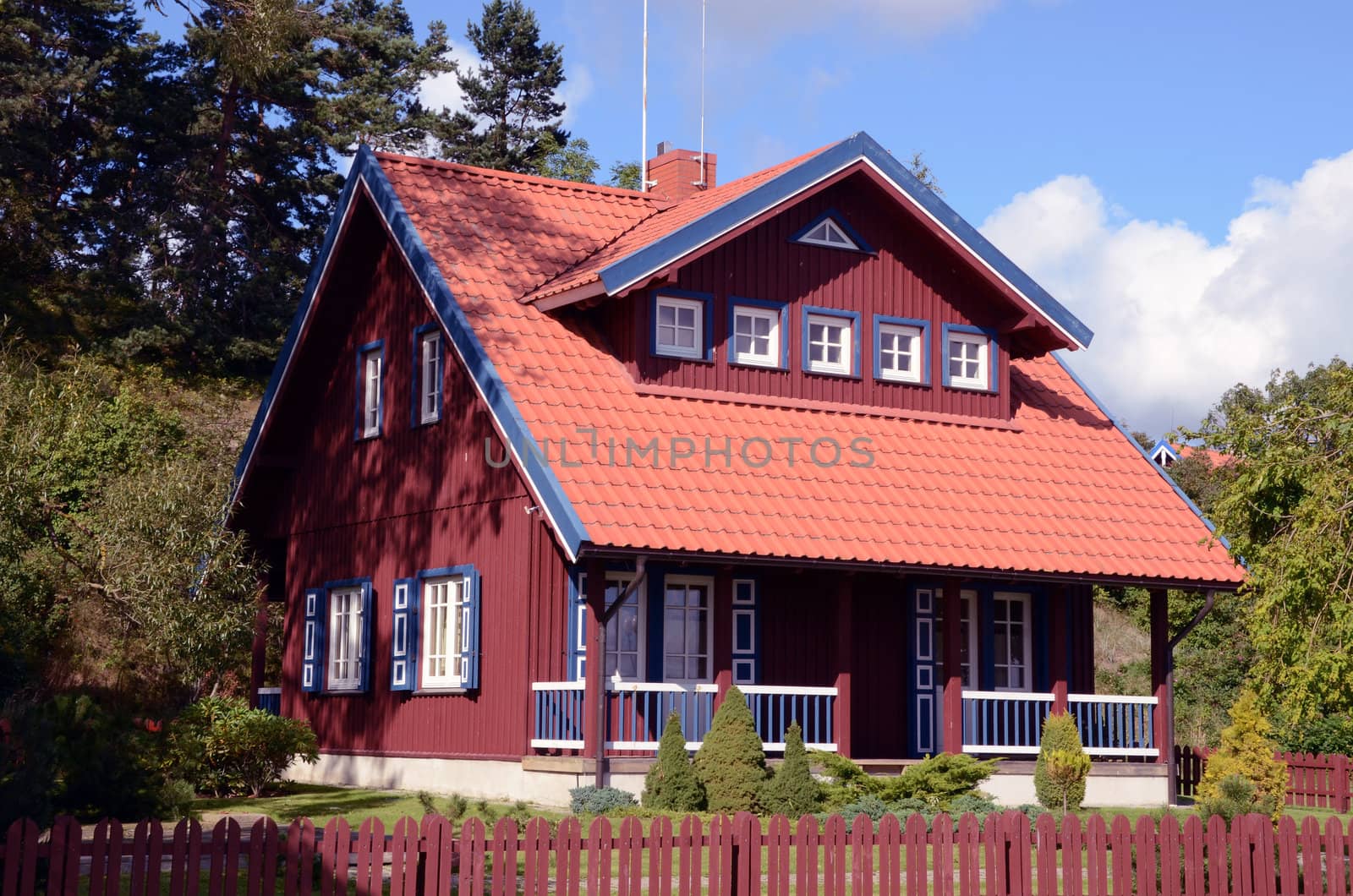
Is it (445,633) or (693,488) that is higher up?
(693,488)

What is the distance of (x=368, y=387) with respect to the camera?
25078 millimetres

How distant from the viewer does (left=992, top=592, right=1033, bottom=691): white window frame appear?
24000 mm

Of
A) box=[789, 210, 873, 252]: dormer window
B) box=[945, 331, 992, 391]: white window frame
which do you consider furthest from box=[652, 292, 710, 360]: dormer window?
box=[945, 331, 992, 391]: white window frame

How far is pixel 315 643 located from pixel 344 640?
65 cm

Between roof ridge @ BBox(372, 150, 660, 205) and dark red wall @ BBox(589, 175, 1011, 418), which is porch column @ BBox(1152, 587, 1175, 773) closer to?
dark red wall @ BBox(589, 175, 1011, 418)

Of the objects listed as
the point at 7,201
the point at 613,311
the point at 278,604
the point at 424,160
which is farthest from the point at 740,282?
the point at 7,201

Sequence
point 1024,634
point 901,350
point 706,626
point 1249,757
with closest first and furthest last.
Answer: point 1249,757, point 706,626, point 1024,634, point 901,350

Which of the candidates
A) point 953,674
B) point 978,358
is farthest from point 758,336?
point 953,674

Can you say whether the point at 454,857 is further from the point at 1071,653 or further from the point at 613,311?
the point at 1071,653

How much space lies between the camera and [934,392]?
957 inches

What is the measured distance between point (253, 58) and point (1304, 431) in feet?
58.0

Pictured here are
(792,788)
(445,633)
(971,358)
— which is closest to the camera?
(792,788)

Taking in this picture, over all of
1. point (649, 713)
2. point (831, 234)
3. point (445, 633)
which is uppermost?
point (831, 234)

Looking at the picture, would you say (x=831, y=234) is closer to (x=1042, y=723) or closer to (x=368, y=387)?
(x=368, y=387)
